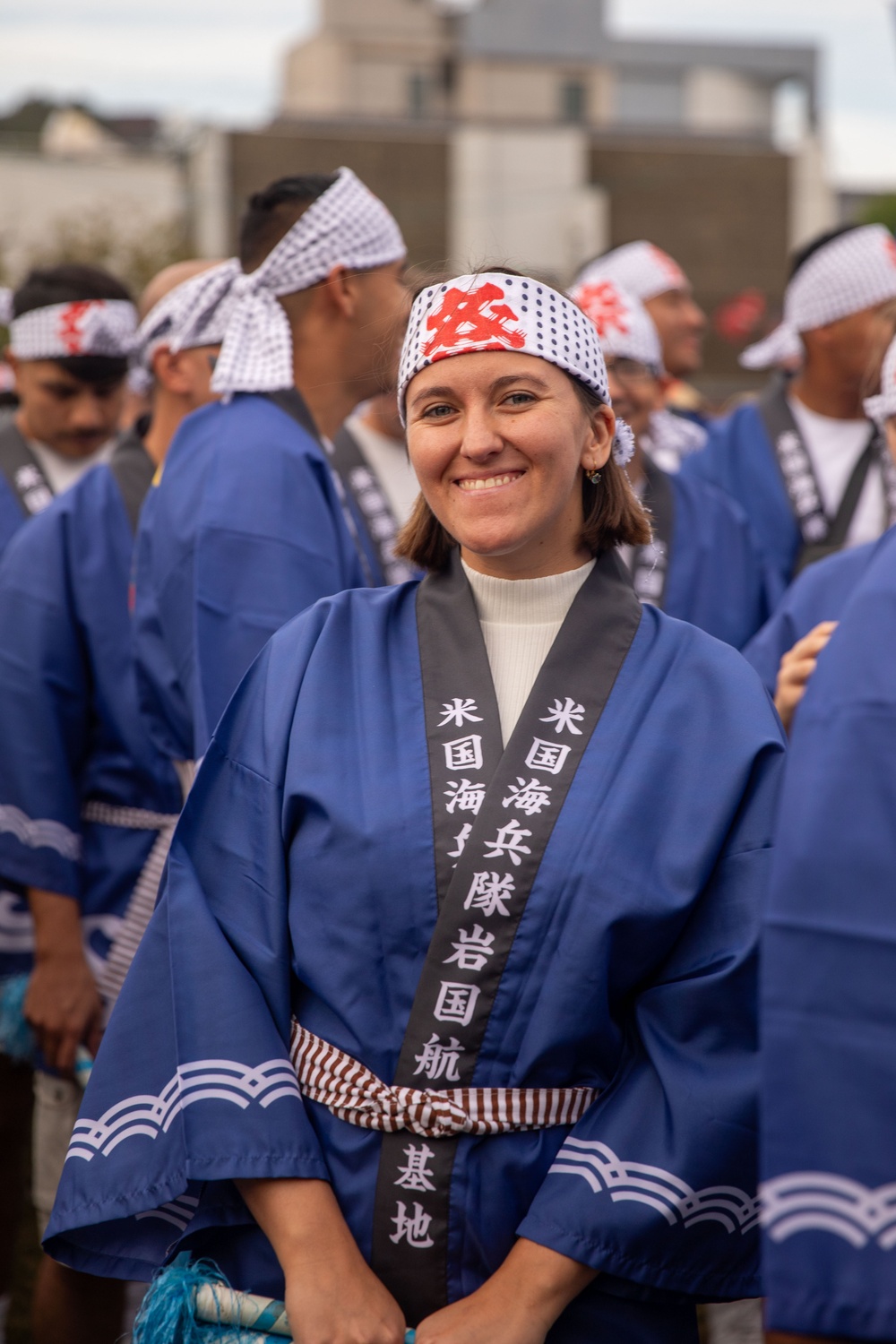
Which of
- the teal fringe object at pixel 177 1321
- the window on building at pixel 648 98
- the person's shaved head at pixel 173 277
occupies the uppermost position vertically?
the window on building at pixel 648 98

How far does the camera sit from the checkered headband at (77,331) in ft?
13.0

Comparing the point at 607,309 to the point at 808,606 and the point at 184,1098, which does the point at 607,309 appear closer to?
the point at 808,606

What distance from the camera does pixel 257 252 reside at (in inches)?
112

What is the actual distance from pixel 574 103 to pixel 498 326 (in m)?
30.3

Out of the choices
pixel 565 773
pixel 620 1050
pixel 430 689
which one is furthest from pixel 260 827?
pixel 620 1050

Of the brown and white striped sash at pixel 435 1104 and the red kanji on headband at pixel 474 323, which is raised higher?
the red kanji on headband at pixel 474 323

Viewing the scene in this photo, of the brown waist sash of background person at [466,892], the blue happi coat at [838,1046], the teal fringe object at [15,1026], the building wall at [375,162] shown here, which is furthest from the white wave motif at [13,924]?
the building wall at [375,162]

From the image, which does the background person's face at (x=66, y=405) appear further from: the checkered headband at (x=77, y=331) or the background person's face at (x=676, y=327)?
the background person's face at (x=676, y=327)

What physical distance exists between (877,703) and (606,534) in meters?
0.76

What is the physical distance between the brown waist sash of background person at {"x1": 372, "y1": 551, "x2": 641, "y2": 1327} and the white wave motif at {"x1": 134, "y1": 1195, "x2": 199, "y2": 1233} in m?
0.26

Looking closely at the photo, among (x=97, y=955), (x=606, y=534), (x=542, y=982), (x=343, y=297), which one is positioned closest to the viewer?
(x=542, y=982)

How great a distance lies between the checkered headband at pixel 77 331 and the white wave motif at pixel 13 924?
62.1 inches

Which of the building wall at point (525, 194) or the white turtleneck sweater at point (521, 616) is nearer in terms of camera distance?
the white turtleneck sweater at point (521, 616)

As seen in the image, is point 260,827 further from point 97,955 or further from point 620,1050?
point 97,955
